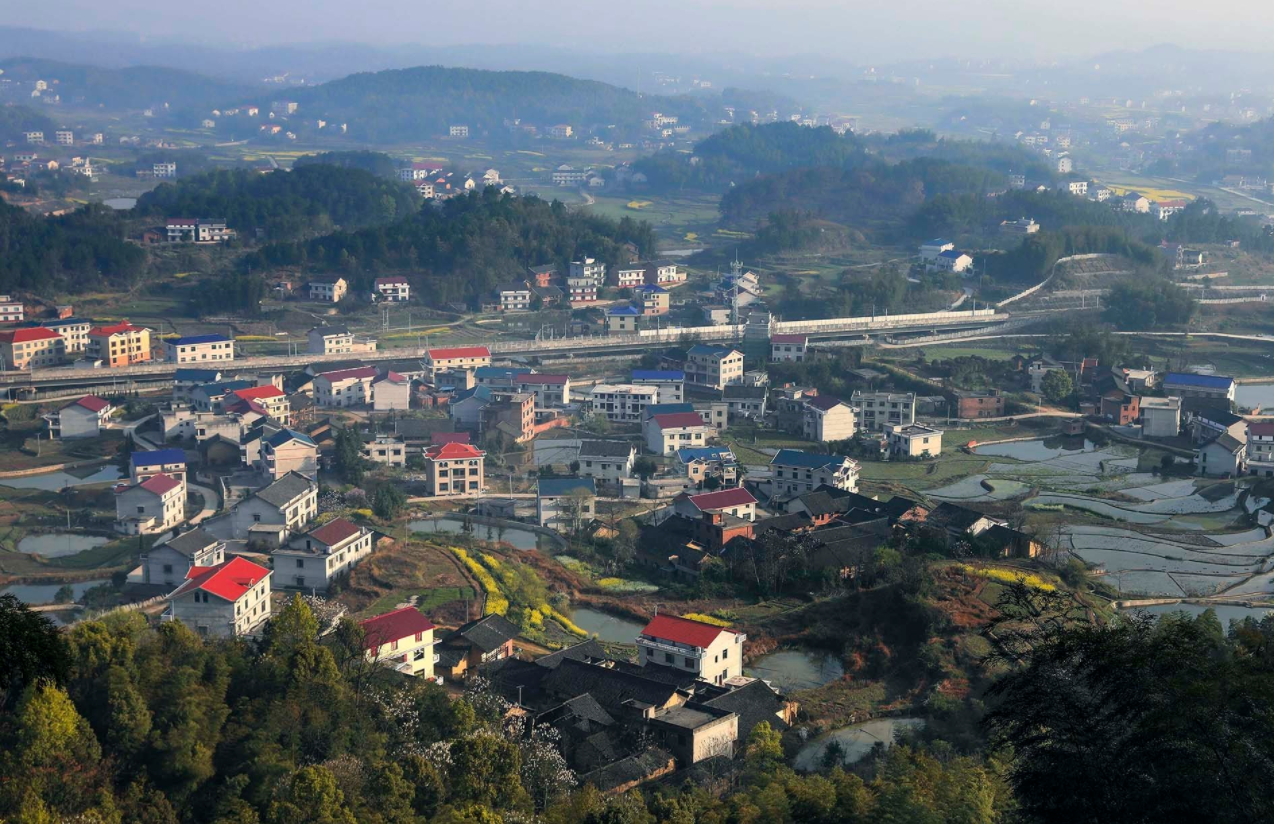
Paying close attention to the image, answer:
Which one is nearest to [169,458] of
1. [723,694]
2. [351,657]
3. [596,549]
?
[596,549]

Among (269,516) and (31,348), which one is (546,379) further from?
(31,348)

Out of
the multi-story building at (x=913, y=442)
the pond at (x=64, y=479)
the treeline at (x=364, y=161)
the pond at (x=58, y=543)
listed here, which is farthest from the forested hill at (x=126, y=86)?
the pond at (x=58, y=543)

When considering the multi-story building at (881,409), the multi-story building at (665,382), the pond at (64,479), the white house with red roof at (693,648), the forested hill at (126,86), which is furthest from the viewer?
the forested hill at (126,86)

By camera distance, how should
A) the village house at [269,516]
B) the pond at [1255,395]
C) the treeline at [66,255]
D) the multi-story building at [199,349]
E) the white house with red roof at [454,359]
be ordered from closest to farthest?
the village house at [269,516] → the pond at [1255,395] → the white house with red roof at [454,359] → the multi-story building at [199,349] → the treeline at [66,255]

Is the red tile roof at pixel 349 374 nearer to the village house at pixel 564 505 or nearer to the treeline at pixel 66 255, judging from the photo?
the village house at pixel 564 505

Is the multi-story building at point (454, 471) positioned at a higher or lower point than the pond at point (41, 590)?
higher

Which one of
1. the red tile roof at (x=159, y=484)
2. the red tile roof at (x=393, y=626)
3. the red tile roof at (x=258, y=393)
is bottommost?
the red tile roof at (x=159, y=484)

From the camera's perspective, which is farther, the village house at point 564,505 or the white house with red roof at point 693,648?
the village house at point 564,505

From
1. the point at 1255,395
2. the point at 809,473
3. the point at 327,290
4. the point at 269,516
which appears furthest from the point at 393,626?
the point at 327,290
